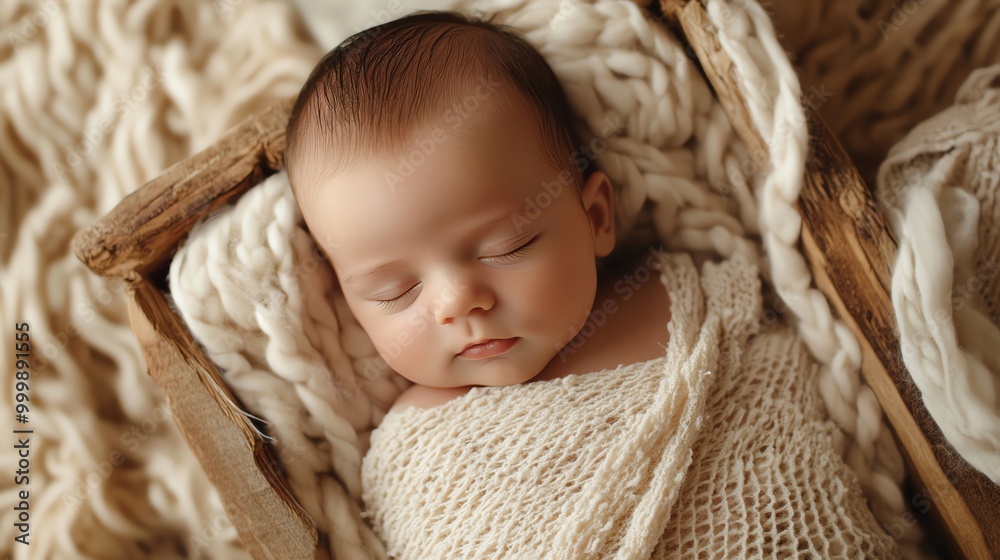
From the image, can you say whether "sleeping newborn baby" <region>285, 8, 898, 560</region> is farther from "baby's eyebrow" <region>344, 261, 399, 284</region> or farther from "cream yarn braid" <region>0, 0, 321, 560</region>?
"cream yarn braid" <region>0, 0, 321, 560</region>

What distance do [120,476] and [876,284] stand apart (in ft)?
3.78

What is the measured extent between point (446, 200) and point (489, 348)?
191mm

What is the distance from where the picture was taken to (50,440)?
1.18 m

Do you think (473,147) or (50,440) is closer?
(473,147)

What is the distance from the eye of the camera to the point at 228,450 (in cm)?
90

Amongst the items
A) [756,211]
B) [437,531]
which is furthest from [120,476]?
[756,211]

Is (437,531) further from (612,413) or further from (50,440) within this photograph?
(50,440)

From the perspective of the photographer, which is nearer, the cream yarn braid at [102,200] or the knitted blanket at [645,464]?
the knitted blanket at [645,464]

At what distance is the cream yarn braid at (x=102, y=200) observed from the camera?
117 centimetres

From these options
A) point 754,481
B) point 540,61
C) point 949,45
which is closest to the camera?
point 754,481
